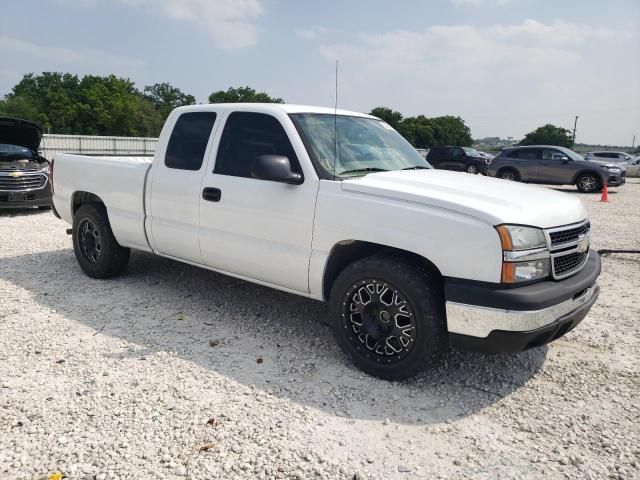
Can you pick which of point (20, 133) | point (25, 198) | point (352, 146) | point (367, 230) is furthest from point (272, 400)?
point (20, 133)

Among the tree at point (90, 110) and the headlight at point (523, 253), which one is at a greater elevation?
the tree at point (90, 110)

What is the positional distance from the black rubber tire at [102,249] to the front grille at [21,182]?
188 inches

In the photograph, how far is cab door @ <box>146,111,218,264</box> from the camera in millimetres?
4629

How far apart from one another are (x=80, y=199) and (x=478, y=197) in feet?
15.3

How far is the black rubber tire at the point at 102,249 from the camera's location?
5605mm

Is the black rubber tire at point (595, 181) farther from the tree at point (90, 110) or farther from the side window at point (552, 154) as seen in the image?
the tree at point (90, 110)

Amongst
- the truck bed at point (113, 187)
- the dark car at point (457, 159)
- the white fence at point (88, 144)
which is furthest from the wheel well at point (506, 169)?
the truck bed at point (113, 187)

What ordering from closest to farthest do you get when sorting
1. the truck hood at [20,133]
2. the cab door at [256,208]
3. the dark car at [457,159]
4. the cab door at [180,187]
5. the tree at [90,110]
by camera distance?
the cab door at [256,208], the cab door at [180,187], the truck hood at [20,133], the dark car at [457,159], the tree at [90,110]

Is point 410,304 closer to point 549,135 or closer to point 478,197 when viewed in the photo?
point 478,197

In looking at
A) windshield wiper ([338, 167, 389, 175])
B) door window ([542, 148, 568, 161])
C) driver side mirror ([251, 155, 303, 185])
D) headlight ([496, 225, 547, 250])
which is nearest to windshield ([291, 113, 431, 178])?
windshield wiper ([338, 167, 389, 175])

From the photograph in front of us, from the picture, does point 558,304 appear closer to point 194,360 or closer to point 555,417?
point 555,417

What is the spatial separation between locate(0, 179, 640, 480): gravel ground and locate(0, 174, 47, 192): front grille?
5.40 m

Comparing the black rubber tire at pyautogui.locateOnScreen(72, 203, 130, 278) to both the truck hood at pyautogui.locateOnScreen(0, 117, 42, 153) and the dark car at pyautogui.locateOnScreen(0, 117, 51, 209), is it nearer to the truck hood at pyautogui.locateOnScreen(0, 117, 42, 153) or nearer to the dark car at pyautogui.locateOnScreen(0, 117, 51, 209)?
the dark car at pyautogui.locateOnScreen(0, 117, 51, 209)

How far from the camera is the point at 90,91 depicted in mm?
67312
